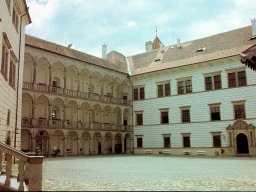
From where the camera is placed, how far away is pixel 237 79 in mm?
32875

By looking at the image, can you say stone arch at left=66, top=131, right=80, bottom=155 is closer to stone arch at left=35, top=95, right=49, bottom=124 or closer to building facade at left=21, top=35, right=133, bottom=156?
building facade at left=21, top=35, right=133, bottom=156

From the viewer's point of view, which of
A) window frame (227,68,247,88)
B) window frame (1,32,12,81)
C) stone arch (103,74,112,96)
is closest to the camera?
window frame (1,32,12,81)

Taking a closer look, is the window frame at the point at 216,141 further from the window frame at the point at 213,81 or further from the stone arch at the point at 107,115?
the stone arch at the point at 107,115

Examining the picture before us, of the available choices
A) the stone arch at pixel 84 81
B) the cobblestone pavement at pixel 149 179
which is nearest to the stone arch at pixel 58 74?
the stone arch at pixel 84 81

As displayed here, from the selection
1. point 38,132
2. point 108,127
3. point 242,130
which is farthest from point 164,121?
point 38,132

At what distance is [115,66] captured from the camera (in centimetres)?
4244

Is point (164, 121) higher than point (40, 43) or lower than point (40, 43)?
lower

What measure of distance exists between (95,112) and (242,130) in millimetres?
17696

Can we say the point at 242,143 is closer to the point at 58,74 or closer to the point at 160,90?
the point at 160,90

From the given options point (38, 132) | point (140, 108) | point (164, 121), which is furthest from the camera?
point (140, 108)

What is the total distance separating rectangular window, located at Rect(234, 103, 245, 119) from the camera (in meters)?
32.2

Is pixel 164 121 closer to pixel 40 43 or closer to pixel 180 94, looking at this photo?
pixel 180 94

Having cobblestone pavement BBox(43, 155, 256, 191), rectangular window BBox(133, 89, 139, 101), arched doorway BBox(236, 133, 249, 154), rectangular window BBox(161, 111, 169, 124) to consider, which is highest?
rectangular window BBox(133, 89, 139, 101)

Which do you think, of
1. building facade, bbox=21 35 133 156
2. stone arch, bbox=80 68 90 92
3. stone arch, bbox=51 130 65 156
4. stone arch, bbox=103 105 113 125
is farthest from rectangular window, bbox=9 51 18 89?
stone arch, bbox=103 105 113 125
